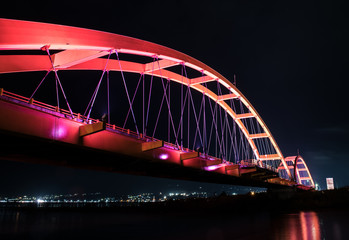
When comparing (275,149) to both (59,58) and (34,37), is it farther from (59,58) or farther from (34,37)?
(34,37)

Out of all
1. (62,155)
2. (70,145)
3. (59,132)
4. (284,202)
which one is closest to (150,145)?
(62,155)

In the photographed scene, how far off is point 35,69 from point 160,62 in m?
11.1

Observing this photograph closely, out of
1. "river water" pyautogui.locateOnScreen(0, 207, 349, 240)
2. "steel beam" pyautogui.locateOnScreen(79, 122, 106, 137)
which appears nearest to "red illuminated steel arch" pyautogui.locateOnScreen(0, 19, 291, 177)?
"steel beam" pyautogui.locateOnScreen(79, 122, 106, 137)

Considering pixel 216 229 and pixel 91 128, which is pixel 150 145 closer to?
pixel 91 128

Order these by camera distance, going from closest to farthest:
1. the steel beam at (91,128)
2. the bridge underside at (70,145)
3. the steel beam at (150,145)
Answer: the bridge underside at (70,145) → the steel beam at (91,128) → the steel beam at (150,145)

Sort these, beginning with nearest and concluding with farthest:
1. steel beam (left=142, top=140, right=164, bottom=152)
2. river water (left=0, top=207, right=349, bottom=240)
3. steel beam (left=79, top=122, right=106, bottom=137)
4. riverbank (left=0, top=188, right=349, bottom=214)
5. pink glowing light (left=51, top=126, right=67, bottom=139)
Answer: pink glowing light (left=51, top=126, right=67, bottom=139)
steel beam (left=79, top=122, right=106, bottom=137)
steel beam (left=142, top=140, right=164, bottom=152)
river water (left=0, top=207, right=349, bottom=240)
riverbank (left=0, top=188, right=349, bottom=214)

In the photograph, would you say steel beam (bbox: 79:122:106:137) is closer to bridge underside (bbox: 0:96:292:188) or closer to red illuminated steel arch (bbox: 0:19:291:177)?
bridge underside (bbox: 0:96:292:188)

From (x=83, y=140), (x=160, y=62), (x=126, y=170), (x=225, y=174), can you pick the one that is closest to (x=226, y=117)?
(x=225, y=174)

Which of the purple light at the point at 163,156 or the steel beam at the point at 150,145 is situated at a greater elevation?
the steel beam at the point at 150,145

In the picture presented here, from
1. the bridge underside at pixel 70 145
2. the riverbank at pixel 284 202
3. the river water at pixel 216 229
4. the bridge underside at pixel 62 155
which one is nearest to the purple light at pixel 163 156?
the bridge underside at pixel 70 145

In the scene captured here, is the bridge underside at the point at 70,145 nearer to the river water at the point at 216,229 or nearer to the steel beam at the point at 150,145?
the steel beam at the point at 150,145

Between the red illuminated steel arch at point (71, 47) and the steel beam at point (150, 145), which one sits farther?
the steel beam at point (150, 145)

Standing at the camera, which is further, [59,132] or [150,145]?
[150,145]

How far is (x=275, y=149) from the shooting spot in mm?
58812
